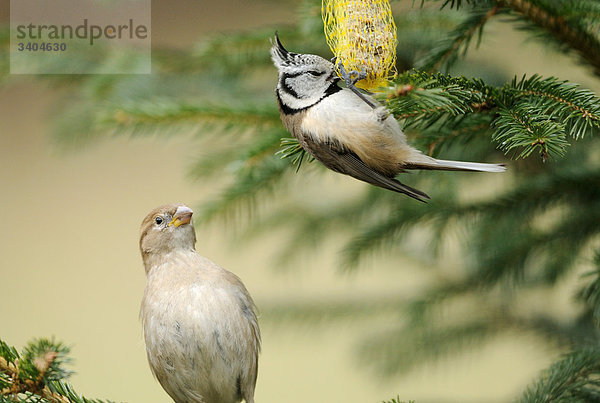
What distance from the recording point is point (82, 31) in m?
1.33

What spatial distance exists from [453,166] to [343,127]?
95mm

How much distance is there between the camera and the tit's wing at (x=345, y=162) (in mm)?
566

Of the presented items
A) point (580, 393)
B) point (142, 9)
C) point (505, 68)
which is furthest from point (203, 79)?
point (580, 393)

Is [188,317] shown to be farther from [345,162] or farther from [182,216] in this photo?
[345,162]

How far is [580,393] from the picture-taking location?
764 mm

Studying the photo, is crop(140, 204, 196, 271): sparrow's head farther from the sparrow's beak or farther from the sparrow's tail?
the sparrow's tail

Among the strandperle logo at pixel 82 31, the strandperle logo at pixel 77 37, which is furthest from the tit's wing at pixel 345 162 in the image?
the strandperle logo at pixel 82 31

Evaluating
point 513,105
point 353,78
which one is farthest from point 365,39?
point 513,105

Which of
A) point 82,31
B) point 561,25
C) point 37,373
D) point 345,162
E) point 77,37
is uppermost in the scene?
point 82,31

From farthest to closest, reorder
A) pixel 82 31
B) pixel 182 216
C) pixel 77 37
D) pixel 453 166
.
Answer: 1. pixel 82 31
2. pixel 77 37
3. pixel 182 216
4. pixel 453 166

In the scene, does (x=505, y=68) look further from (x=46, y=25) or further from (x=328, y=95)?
(x=46, y=25)

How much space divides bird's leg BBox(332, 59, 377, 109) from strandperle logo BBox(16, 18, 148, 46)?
2.09ft

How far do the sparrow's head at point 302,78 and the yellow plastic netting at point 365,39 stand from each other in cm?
2

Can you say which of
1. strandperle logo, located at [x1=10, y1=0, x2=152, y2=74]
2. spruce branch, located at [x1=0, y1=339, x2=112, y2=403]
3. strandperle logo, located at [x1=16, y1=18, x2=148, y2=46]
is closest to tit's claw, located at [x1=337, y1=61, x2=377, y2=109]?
spruce branch, located at [x1=0, y1=339, x2=112, y2=403]
